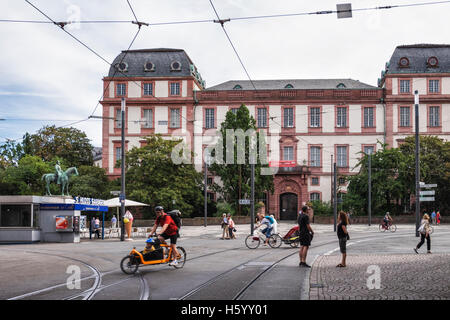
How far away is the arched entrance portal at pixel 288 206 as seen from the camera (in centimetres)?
6240

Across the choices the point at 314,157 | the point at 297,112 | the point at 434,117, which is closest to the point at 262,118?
the point at 297,112

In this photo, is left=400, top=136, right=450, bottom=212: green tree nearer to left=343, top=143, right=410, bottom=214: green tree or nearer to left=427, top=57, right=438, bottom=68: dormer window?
left=343, top=143, right=410, bottom=214: green tree

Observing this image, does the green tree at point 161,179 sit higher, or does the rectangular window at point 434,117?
the rectangular window at point 434,117

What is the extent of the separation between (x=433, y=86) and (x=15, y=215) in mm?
50451

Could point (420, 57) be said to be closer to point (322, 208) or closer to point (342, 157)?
point (342, 157)

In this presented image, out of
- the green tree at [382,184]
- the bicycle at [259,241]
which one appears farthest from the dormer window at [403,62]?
the bicycle at [259,241]

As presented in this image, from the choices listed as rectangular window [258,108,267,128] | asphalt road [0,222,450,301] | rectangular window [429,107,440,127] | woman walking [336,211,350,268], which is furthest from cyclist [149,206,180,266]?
rectangular window [429,107,440,127]

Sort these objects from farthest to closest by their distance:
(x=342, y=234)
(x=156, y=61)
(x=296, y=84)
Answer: (x=296, y=84) → (x=156, y=61) → (x=342, y=234)

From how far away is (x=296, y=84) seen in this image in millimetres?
69688

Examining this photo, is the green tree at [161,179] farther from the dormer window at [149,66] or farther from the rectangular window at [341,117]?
the rectangular window at [341,117]

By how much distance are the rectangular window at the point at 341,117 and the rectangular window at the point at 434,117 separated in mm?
9423

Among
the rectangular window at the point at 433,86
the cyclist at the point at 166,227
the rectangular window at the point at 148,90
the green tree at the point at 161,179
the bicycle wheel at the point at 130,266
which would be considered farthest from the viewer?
the rectangular window at the point at 148,90

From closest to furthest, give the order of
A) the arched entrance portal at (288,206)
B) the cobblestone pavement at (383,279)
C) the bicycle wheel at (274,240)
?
1. the cobblestone pavement at (383,279)
2. the bicycle wheel at (274,240)
3. the arched entrance portal at (288,206)
